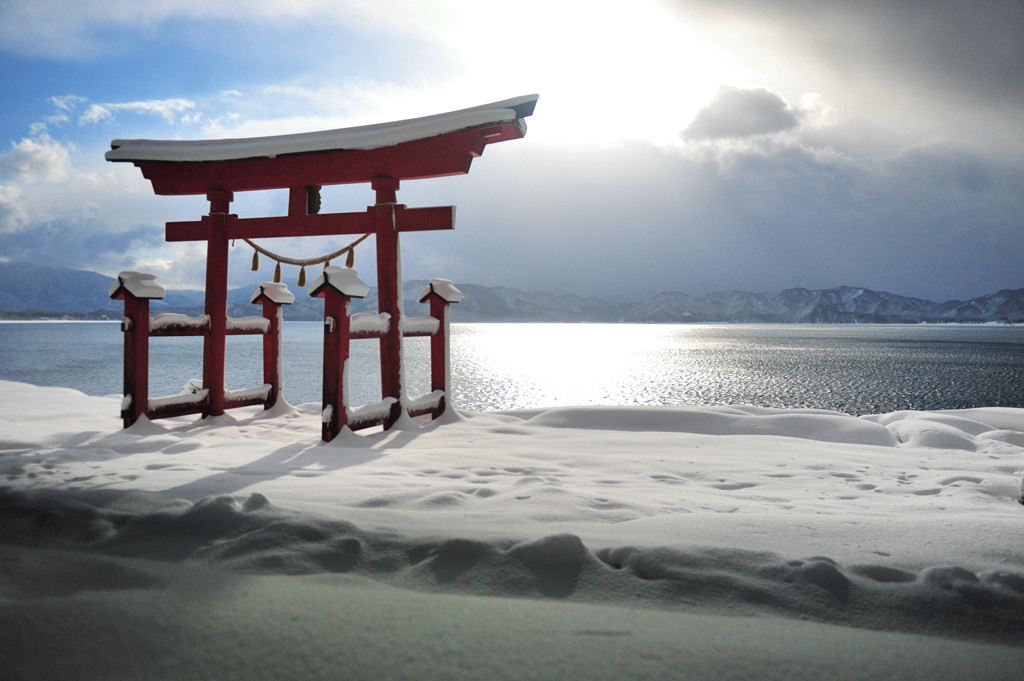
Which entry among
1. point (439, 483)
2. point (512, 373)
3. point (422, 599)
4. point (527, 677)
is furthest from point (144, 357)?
point (512, 373)

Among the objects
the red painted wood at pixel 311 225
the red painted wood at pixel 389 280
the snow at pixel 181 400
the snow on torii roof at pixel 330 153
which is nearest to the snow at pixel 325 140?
the snow on torii roof at pixel 330 153

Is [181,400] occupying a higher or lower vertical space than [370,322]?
lower

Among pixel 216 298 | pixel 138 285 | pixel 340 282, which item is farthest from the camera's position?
pixel 216 298

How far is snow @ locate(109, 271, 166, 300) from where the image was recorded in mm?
6207

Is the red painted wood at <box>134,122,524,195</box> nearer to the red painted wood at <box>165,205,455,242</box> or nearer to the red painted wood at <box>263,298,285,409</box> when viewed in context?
the red painted wood at <box>165,205,455,242</box>

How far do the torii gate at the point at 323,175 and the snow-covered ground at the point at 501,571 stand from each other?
9.42 feet

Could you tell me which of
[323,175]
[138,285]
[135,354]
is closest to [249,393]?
[135,354]

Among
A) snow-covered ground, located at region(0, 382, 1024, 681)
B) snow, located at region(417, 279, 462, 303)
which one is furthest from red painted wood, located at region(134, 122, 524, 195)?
snow-covered ground, located at region(0, 382, 1024, 681)

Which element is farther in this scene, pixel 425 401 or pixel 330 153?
pixel 425 401

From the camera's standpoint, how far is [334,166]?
688 cm

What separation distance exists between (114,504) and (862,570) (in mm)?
3557

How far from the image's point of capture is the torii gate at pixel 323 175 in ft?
20.9

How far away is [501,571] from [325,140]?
19.2 ft

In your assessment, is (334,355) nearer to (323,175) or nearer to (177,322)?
(177,322)
